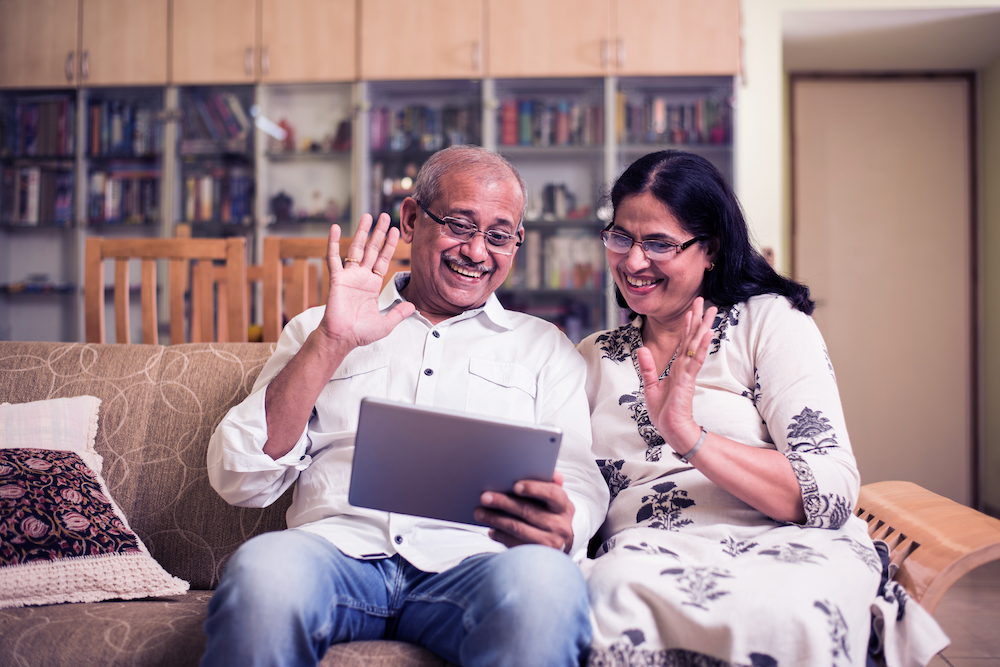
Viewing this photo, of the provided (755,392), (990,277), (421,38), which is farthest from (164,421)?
(990,277)

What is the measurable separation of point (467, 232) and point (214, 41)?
276cm

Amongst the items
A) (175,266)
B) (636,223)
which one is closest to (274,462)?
(636,223)

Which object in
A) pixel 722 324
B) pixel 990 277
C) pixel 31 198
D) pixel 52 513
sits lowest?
pixel 52 513

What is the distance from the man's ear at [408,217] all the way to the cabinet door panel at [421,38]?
210cm

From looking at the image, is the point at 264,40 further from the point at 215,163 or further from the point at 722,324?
the point at 722,324

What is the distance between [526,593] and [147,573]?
0.77 metres

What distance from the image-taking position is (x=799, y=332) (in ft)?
3.82

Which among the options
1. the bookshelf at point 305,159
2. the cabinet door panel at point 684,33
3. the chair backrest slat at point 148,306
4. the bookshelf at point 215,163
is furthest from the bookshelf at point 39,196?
the cabinet door panel at point 684,33

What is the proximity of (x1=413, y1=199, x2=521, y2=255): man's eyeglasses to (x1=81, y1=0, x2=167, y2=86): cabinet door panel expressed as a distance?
2.83 metres

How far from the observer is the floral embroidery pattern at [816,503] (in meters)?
1.02

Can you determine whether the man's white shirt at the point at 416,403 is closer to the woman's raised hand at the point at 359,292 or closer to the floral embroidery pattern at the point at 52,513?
the woman's raised hand at the point at 359,292

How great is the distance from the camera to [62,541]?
1.15m

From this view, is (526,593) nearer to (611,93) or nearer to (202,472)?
(202,472)

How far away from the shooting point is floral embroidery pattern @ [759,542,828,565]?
0.94 meters
